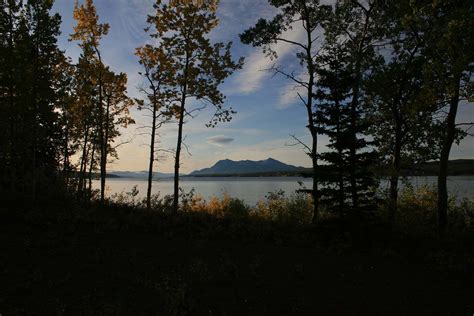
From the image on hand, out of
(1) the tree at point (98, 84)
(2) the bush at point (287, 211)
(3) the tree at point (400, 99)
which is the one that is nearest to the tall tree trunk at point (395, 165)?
(3) the tree at point (400, 99)

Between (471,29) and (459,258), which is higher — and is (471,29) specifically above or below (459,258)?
above

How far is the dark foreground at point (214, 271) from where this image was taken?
7371 mm

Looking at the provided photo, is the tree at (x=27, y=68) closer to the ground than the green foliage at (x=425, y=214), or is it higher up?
higher up

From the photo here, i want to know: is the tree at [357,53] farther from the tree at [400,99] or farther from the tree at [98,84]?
the tree at [98,84]

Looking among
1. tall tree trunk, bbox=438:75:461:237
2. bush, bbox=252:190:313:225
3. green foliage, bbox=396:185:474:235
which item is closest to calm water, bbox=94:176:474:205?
green foliage, bbox=396:185:474:235

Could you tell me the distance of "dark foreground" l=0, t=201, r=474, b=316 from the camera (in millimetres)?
7371

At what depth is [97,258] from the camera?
34.3 feet

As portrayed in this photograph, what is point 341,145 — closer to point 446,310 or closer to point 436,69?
point 436,69

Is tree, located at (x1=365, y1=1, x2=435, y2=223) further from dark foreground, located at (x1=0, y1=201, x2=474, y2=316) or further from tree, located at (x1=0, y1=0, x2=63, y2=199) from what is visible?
tree, located at (x1=0, y1=0, x2=63, y2=199)

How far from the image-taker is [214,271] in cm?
975

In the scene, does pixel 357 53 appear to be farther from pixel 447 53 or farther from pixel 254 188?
pixel 254 188

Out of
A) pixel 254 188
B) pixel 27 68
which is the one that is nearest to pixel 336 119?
pixel 27 68

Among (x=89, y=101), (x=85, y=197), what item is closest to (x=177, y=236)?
(x=85, y=197)

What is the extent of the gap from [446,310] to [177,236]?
10590 millimetres
